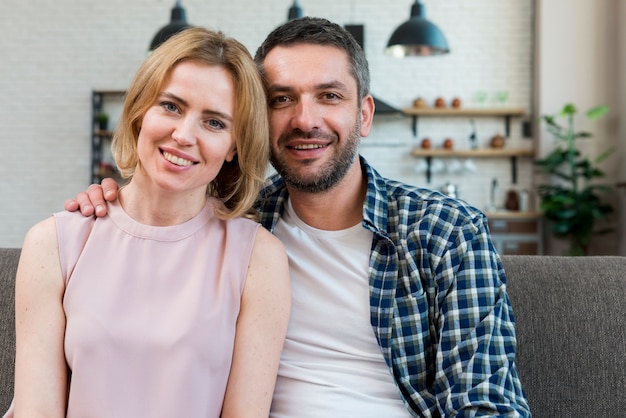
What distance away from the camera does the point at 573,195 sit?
652 cm

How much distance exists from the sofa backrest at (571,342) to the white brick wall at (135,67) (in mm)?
5508


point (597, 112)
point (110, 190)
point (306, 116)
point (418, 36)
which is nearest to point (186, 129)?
point (110, 190)

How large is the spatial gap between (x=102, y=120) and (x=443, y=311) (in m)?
6.29

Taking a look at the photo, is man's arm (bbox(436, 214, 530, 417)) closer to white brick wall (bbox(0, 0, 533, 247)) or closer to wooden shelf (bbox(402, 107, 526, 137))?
wooden shelf (bbox(402, 107, 526, 137))

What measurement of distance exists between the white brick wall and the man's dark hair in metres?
5.43

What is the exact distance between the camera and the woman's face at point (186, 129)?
4.80ft

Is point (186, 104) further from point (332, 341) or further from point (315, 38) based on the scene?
point (332, 341)

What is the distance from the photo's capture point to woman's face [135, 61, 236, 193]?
1463 mm

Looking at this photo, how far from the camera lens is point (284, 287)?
155 cm

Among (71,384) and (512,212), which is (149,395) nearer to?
(71,384)

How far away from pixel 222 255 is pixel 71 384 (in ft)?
1.23

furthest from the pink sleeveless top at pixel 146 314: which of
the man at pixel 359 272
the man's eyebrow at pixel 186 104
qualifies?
the man's eyebrow at pixel 186 104

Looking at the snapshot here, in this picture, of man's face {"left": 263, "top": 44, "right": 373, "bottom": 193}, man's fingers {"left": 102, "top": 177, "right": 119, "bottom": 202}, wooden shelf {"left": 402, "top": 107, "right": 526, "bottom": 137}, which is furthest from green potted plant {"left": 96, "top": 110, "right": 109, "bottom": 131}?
man's fingers {"left": 102, "top": 177, "right": 119, "bottom": 202}

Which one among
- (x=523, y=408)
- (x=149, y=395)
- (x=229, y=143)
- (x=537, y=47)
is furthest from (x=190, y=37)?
(x=537, y=47)
